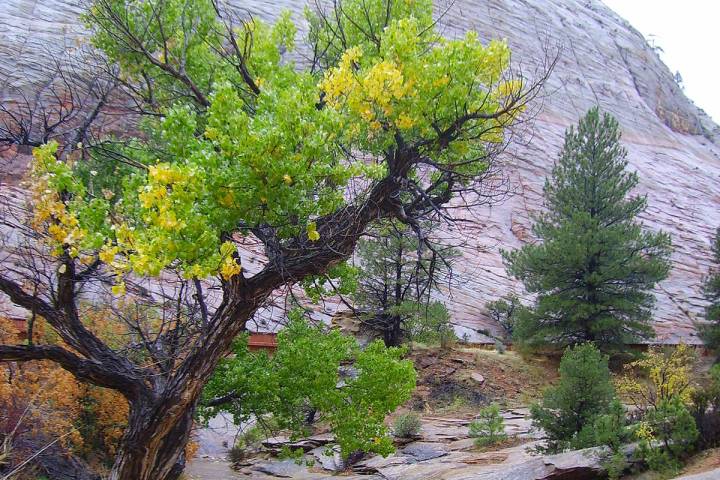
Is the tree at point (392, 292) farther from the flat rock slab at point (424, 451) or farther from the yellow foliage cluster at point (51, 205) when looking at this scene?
the yellow foliage cluster at point (51, 205)

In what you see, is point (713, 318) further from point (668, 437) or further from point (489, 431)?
point (668, 437)

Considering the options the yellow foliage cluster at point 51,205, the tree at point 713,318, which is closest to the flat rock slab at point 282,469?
the yellow foliage cluster at point 51,205

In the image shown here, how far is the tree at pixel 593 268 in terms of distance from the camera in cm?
1930

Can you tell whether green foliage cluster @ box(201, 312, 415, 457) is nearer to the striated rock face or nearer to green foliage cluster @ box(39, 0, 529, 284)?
green foliage cluster @ box(39, 0, 529, 284)

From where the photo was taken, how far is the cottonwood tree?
5012mm

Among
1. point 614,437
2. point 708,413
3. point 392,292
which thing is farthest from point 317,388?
point 392,292

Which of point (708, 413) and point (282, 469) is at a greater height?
point (708, 413)

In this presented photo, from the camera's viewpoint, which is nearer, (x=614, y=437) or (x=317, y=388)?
(x=317, y=388)

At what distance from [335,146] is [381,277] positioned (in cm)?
1401

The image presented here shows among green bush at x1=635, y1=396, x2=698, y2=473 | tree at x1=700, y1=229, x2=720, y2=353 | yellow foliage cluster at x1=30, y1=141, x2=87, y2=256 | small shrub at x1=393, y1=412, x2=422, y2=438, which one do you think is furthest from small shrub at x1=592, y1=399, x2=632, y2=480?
tree at x1=700, y1=229, x2=720, y2=353

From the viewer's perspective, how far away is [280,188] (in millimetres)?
5355

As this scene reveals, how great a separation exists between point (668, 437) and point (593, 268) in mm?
12663

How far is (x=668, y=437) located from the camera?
7.92 metres

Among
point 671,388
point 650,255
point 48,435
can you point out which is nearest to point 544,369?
point 650,255
